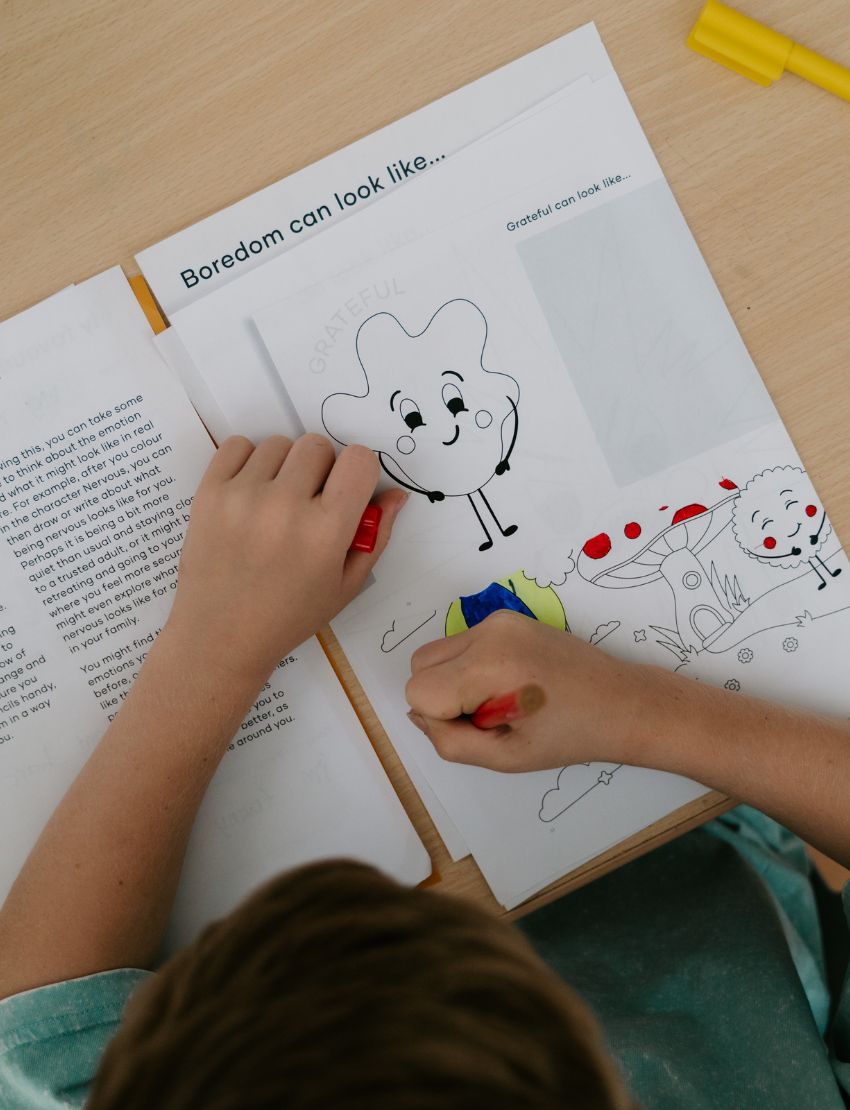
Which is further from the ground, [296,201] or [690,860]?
[296,201]

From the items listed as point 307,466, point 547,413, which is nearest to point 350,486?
point 307,466

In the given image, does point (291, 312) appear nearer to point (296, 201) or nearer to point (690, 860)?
point (296, 201)

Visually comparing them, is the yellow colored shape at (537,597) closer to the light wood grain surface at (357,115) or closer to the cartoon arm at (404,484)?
the cartoon arm at (404,484)

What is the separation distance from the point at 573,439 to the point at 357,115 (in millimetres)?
248

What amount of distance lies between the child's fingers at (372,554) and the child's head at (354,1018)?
21 cm

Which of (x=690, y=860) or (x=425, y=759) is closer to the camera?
(x=425, y=759)

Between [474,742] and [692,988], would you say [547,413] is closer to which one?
[474,742]

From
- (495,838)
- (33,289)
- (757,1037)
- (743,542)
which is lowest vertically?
(757,1037)

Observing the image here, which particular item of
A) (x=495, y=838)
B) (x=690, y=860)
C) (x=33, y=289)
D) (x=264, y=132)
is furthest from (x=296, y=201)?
(x=690, y=860)

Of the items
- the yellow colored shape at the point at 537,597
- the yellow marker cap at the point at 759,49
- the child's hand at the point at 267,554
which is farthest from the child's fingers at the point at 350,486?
the yellow marker cap at the point at 759,49

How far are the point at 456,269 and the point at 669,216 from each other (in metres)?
0.14

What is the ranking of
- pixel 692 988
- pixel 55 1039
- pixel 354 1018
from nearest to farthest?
pixel 354 1018
pixel 55 1039
pixel 692 988

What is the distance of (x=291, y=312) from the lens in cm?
55

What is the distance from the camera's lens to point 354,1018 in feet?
1.04
